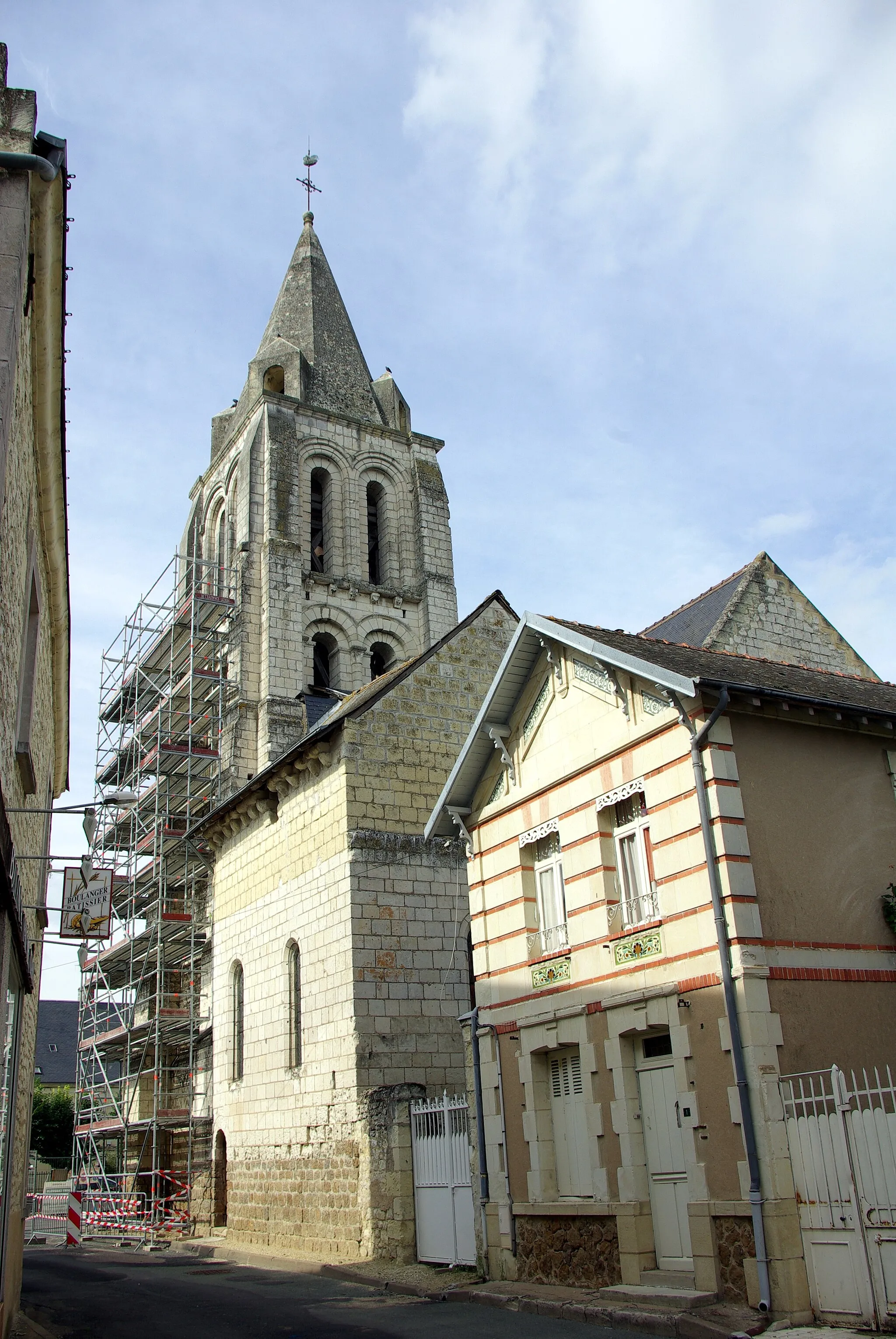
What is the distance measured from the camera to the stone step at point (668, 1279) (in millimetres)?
9508

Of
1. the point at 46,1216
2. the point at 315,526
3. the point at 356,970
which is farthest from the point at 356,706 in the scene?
the point at 46,1216

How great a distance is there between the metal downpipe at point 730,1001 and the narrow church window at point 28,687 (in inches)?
219

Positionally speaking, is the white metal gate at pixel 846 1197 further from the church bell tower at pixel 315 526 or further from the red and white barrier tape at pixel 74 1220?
the church bell tower at pixel 315 526

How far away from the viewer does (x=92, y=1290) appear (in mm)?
14039

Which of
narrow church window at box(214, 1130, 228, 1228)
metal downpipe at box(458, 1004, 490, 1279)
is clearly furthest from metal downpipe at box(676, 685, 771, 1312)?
narrow church window at box(214, 1130, 228, 1228)

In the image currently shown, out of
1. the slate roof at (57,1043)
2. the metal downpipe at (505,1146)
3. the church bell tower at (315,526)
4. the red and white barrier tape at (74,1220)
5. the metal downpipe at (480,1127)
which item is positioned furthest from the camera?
the slate roof at (57,1043)

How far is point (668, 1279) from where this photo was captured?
9.73 m

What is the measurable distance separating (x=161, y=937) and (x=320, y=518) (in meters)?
17.4

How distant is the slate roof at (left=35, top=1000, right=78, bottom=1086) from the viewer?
160 ft

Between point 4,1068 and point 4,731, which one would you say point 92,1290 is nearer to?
point 4,1068

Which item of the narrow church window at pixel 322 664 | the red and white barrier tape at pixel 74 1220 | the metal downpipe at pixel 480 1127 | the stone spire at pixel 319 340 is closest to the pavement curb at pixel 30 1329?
the metal downpipe at pixel 480 1127

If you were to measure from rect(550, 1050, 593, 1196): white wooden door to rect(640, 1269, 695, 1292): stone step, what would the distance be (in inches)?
43.5

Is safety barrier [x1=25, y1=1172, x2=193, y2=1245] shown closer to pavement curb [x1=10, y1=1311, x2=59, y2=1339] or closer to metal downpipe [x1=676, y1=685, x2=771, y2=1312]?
pavement curb [x1=10, y1=1311, x2=59, y2=1339]

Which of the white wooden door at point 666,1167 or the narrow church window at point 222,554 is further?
the narrow church window at point 222,554
